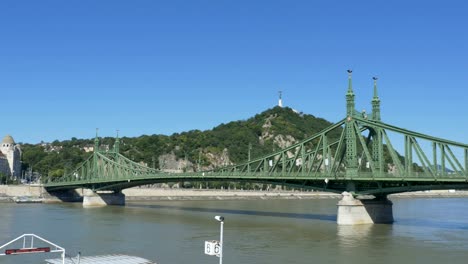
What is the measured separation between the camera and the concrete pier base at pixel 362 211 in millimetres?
57406

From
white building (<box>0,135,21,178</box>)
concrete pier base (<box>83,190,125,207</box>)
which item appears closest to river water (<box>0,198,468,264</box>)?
concrete pier base (<box>83,190,125,207</box>)

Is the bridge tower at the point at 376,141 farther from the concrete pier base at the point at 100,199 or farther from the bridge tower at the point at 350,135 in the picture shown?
the concrete pier base at the point at 100,199

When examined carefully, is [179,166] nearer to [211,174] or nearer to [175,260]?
[211,174]

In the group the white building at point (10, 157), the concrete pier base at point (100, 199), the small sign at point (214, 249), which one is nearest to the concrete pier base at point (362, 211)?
the small sign at point (214, 249)

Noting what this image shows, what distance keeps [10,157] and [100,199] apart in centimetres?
8343

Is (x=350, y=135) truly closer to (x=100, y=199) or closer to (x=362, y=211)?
(x=362, y=211)

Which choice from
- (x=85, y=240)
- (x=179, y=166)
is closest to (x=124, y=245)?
(x=85, y=240)

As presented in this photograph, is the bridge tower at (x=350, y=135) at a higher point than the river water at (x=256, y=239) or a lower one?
higher

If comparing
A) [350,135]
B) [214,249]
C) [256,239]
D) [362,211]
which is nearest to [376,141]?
[350,135]

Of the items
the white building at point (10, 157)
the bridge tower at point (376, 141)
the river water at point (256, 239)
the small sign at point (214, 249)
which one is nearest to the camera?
the small sign at point (214, 249)

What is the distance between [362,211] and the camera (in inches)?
2296

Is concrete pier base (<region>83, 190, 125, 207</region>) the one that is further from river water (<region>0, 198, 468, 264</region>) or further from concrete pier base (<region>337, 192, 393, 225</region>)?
concrete pier base (<region>337, 192, 393, 225</region>)

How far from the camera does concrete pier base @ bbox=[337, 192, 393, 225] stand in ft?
188

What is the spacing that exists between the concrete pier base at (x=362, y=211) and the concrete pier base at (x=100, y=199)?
52.1 metres
